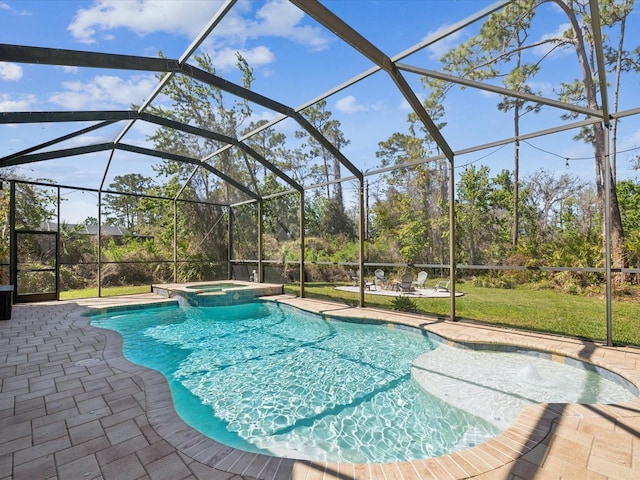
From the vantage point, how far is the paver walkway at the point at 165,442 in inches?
82.7

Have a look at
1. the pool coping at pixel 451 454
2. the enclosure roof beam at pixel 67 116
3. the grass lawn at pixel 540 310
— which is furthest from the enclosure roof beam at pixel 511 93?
the enclosure roof beam at pixel 67 116

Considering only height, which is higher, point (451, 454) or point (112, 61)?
point (112, 61)

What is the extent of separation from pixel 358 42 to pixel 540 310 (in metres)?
7.39

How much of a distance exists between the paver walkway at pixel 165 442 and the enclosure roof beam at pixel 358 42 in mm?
4411

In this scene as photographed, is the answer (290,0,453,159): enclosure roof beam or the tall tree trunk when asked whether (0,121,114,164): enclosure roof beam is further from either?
the tall tree trunk

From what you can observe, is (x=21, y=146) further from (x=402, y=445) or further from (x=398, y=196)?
(x=398, y=196)

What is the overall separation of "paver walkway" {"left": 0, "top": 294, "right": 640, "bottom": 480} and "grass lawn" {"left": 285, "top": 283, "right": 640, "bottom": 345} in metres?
2.58

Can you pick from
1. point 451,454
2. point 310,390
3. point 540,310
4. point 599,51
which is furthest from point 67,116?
point 540,310

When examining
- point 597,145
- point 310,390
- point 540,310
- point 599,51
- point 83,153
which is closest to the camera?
point 599,51

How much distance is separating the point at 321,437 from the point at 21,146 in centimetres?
843

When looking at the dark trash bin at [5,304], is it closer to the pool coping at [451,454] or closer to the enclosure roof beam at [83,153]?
the enclosure roof beam at [83,153]

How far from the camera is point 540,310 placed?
25.9ft

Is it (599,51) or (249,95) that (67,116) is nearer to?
(249,95)

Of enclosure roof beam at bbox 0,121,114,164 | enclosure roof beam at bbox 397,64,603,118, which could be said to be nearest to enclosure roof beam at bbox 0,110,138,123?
enclosure roof beam at bbox 0,121,114,164
